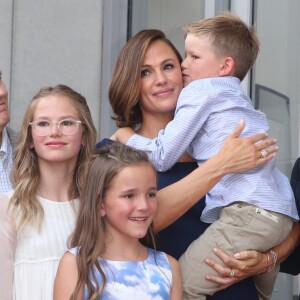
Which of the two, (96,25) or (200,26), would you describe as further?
(96,25)

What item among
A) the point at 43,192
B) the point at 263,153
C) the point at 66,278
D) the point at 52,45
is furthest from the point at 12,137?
the point at 52,45

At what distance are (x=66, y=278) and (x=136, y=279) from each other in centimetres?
25

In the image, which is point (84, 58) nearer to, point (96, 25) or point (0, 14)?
point (96, 25)

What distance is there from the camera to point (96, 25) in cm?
638

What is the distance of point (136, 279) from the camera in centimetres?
316

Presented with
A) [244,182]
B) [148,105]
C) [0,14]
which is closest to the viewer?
[244,182]

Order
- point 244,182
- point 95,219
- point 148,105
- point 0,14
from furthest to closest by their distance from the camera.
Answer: point 0,14 < point 148,105 < point 244,182 < point 95,219

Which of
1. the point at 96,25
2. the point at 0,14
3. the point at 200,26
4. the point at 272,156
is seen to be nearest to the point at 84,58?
the point at 96,25

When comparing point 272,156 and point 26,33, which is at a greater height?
point 26,33

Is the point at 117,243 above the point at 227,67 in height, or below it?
below

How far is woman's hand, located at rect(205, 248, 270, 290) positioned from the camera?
11.0ft

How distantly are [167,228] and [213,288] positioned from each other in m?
0.30

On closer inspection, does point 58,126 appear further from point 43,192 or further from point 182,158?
point 182,158

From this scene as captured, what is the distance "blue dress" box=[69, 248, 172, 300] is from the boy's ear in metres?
0.92
